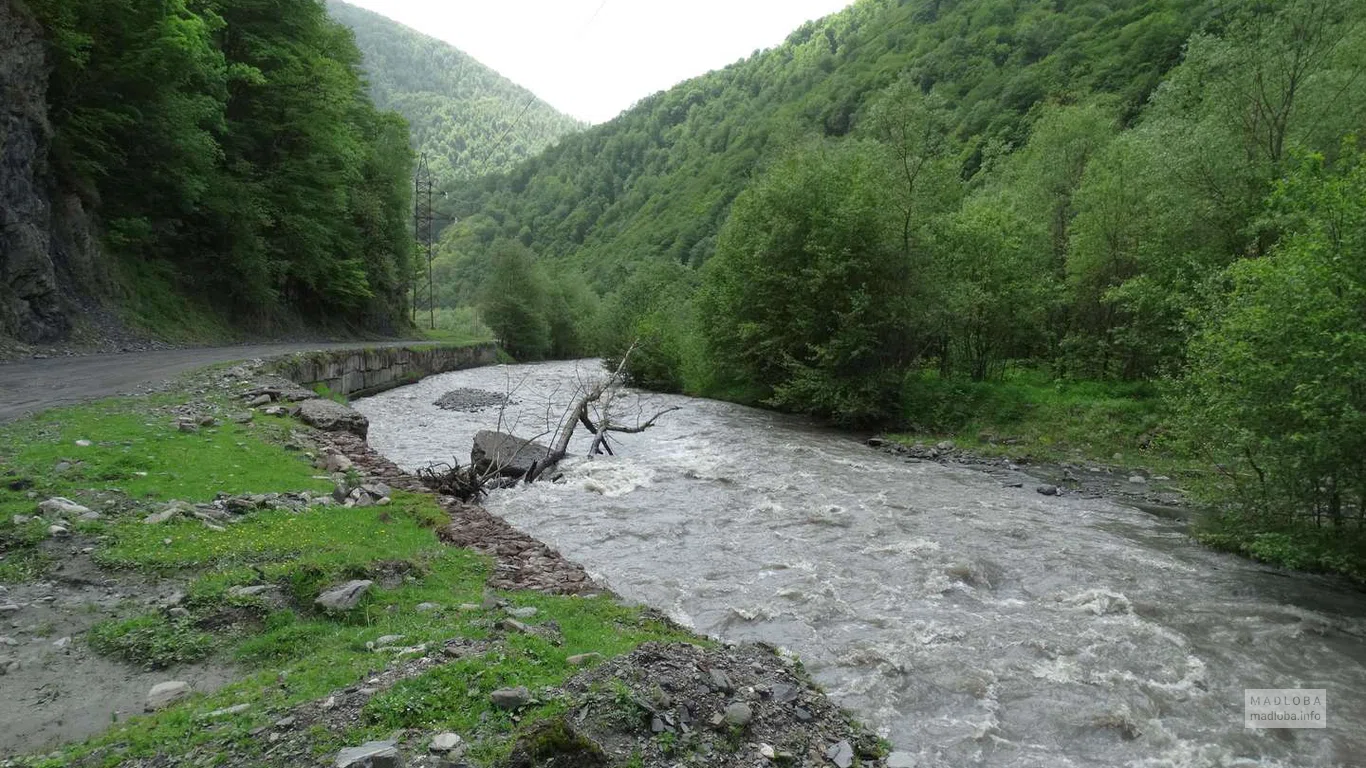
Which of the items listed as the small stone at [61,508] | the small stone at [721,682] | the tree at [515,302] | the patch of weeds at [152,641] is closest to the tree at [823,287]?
the small stone at [721,682]

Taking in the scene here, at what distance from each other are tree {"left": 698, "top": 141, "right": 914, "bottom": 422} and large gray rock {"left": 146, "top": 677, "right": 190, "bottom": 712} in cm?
2481

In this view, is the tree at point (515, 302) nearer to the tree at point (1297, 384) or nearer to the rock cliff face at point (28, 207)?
the rock cliff face at point (28, 207)

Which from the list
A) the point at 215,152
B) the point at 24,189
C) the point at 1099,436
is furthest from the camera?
the point at 215,152

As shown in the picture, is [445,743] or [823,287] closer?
[445,743]

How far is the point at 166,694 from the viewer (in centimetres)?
533

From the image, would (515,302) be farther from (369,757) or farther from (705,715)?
(369,757)

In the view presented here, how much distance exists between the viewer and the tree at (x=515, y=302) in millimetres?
80875

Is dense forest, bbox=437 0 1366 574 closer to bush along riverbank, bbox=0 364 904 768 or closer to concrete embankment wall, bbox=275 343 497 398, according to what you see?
bush along riverbank, bbox=0 364 904 768

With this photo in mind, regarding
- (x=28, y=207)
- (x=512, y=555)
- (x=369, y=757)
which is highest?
(x=28, y=207)

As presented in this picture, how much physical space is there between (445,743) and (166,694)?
269 centimetres

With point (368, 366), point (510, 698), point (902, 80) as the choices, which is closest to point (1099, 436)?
point (902, 80)

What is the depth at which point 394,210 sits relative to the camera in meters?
57.6

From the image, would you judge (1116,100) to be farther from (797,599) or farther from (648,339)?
(797,599)

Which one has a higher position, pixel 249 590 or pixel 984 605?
pixel 249 590
